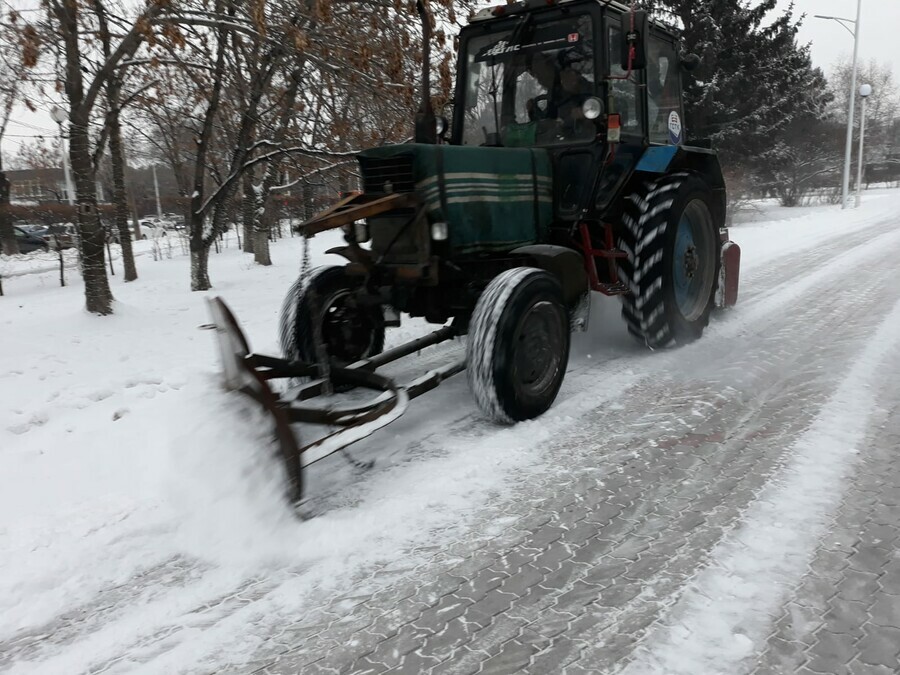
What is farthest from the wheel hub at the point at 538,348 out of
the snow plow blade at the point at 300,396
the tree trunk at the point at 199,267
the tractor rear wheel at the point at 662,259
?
the tree trunk at the point at 199,267

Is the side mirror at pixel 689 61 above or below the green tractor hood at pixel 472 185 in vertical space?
above

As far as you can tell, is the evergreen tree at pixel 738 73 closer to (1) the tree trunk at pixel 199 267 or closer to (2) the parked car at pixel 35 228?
(1) the tree trunk at pixel 199 267

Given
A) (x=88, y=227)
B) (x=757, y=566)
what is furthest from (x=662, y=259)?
A: (x=88, y=227)

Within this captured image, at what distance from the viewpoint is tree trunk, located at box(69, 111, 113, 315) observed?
8.20 meters

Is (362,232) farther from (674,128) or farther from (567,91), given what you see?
(674,128)

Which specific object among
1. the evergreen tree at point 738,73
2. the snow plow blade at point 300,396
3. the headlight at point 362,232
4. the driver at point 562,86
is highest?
A: the evergreen tree at point 738,73

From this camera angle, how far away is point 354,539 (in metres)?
2.98

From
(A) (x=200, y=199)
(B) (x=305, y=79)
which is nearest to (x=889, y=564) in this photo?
(B) (x=305, y=79)

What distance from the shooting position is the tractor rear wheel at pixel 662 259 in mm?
5473

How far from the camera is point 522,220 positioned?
4898 mm

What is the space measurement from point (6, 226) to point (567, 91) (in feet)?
90.4

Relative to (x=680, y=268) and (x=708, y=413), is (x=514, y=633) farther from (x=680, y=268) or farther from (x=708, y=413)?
(x=680, y=268)

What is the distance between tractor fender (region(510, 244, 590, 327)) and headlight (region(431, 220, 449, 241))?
2.05 ft

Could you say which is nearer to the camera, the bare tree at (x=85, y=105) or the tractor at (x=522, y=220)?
the tractor at (x=522, y=220)
